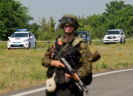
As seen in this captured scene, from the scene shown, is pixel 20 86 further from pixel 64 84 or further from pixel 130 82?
pixel 64 84

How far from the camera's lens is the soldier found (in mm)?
4863

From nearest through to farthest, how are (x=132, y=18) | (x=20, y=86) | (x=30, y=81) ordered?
(x=20, y=86), (x=30, y=81), (x=132, y=18)

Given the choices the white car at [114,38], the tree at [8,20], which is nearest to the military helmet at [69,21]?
the white car at [114,38]

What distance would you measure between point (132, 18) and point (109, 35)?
82157 mm

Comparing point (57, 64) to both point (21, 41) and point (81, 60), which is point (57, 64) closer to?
point (81, 60)

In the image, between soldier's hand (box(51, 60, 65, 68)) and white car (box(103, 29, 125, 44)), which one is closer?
soldier's hand (box(51, 60, 65, 68))

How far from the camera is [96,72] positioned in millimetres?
16297

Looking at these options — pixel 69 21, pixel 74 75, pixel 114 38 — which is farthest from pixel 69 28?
pixel 114 38

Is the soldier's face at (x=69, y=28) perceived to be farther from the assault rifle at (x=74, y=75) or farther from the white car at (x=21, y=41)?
the white car at (x=21, y=41)

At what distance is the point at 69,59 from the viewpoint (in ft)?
16.1

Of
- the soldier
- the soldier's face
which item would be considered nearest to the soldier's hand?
the soldier

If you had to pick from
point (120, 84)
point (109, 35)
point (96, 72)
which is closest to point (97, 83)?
point (120, 84)

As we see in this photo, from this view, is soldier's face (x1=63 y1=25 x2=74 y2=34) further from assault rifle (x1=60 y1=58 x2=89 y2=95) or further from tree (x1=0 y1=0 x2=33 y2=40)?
tree (x1=0 y1=0 x2=33 y2=40)

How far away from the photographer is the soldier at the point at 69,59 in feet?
16.0
